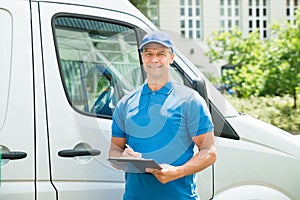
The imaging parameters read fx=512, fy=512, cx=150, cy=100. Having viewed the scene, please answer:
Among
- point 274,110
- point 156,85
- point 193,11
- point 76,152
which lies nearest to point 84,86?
point 76,152

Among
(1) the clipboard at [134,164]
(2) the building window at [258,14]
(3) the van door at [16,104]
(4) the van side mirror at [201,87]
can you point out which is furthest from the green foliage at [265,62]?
(1) the clipboard at [134,164]

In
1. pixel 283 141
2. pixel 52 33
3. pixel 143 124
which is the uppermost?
pixel 52 33

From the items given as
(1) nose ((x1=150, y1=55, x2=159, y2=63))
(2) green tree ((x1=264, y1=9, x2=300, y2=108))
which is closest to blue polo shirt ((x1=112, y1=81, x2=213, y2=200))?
(1) nose ((x1=150, y1=55, x2=159, y2=63))

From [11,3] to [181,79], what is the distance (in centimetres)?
114

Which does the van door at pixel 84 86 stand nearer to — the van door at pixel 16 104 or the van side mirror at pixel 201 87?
the van door at pixel 16 104

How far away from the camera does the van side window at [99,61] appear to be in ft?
10.6

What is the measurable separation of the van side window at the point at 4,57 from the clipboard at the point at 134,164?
0.74 meters

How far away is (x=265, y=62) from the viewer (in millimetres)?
14742

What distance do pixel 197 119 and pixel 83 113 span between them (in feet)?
2.55

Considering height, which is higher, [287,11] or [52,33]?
[287,11]

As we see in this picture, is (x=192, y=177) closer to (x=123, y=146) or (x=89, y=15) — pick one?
(x=123, y=146)

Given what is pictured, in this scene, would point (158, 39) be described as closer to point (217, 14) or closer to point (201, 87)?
point (201, 87)

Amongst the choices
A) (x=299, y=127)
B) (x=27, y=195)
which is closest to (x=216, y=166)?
(x=27, y=195)

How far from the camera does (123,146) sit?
9.47 feet
